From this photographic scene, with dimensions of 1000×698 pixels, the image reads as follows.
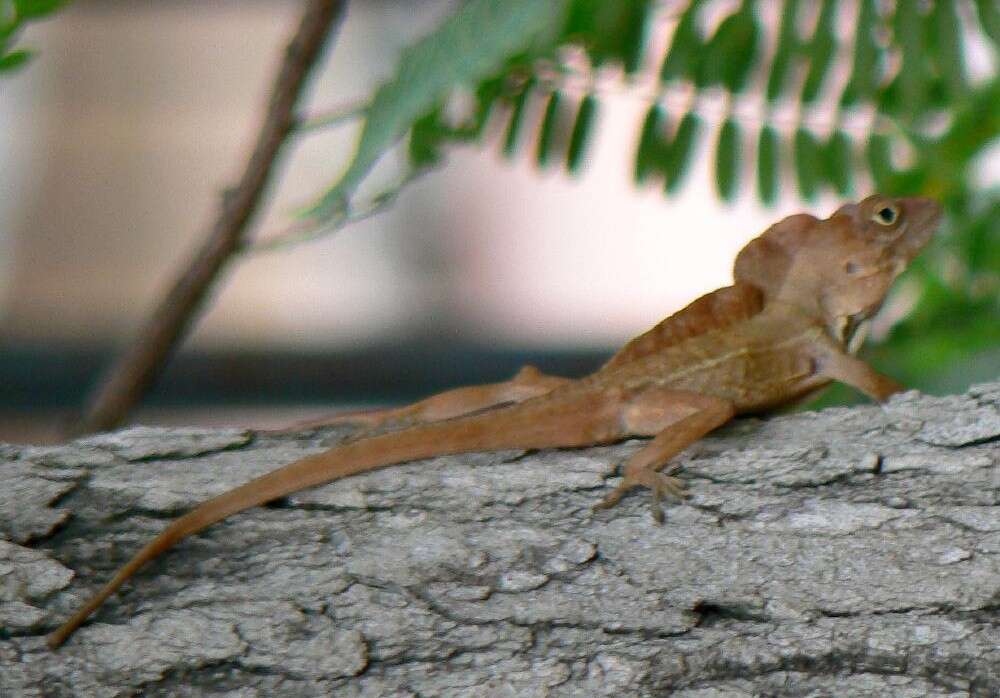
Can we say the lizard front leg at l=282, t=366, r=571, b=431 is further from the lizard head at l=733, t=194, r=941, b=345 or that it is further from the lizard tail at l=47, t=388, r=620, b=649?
the lizard head at l=733, t=194, r=941, b=345

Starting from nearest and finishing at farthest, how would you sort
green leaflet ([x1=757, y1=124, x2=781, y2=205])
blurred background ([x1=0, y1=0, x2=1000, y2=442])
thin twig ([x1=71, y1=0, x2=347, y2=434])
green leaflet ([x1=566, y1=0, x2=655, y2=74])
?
green leaflet ([x1=566, y1=0, x2=655, y2=74]) → thin twig ([x1=71, y1=0, x2=347, y2=434]) → green leaflet ([x1=757, y1=124, x2=781, y2=205]) → blurred background ([x1=0, y1=0, x2=1000, y2=442])

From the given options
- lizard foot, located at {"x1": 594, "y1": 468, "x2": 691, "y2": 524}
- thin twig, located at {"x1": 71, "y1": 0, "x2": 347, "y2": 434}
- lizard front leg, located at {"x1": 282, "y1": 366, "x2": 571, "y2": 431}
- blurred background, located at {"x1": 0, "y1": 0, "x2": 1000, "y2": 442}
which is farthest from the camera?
blurred background, located at {"x1": 0, "y1": 0, "x2": 1000, "y2": 442}

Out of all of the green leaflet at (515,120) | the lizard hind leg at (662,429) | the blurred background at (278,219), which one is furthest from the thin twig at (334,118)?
the blurred background at (278,219)

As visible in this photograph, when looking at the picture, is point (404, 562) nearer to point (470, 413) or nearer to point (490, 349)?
point (470, 413)

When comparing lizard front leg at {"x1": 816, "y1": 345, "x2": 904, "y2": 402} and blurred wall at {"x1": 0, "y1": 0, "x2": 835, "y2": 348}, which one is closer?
lizard front leg at {"x1": 816, "y1": 345, "x2": 904, "y2": 402}

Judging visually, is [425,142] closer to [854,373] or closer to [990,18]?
[854,373]

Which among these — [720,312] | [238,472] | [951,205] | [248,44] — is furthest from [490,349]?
[238,472]

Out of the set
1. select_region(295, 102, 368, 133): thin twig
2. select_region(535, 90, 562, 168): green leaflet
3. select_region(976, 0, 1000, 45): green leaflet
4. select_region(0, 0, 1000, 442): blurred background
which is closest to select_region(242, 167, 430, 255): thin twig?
select_region(295, 102, 368, 133): thin twig
